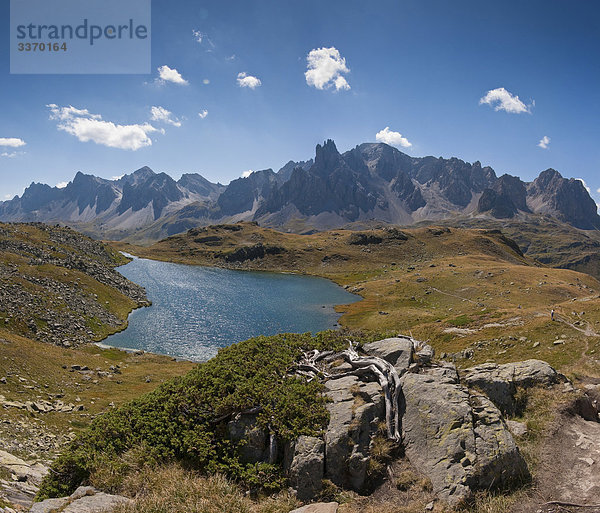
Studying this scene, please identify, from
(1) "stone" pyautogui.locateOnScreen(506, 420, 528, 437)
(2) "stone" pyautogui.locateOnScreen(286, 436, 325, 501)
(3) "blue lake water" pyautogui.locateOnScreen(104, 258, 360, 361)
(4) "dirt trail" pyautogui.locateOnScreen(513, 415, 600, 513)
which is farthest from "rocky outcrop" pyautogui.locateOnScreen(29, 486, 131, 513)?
(3) "blue lake water" pyautogui.locateOnScreen(104, 258, 360, 361)

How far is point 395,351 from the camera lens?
20109mm

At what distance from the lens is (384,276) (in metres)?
171

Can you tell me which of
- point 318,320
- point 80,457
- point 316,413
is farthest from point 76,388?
point 318,320

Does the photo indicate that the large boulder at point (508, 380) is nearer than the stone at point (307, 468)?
No

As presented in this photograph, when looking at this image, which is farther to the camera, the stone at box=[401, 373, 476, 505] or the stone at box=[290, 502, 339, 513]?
the stone at box=[401, 373, 476, 505]

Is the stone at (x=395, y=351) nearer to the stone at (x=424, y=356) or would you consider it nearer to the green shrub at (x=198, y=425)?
the stone at (x=424, y=356)

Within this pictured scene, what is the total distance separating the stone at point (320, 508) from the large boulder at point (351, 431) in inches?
49.1

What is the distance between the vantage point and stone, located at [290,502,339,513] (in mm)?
11891

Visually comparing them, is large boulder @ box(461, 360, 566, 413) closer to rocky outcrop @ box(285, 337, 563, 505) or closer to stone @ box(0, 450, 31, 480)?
rocky outcrop @ box(285, 337, 563, 505)

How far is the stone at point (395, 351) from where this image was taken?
758 inches

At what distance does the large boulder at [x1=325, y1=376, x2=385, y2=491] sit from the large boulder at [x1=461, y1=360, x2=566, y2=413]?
710cm

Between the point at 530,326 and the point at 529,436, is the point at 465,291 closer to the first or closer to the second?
the point at 530,326

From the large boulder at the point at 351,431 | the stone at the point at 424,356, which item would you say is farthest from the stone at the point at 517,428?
the large boulder at the point at 351,431

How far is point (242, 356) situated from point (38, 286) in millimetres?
75269
